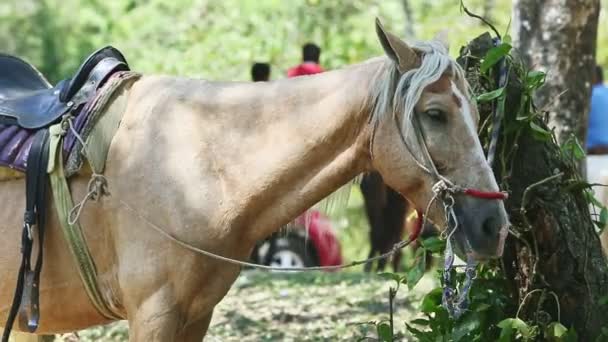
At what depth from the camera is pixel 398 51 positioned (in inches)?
156

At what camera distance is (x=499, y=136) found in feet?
15.1

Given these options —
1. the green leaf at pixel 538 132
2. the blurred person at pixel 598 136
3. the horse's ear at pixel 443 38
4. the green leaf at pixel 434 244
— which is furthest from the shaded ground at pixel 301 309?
the horse's ear at pixel 443 38

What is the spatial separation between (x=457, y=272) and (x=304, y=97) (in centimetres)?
109

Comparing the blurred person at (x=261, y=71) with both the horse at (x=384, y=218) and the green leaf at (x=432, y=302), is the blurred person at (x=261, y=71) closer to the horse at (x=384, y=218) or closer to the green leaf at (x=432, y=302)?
the horse at (x=384, y=218)

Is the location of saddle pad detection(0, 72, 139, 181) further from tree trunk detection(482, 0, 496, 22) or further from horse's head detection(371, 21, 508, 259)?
tree trunk detection(482, 0, 496, 22)

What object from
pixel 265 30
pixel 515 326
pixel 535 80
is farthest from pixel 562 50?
pixel 265 30

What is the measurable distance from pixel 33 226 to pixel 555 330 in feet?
6.51

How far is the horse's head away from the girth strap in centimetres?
124

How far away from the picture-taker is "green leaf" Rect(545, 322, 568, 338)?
4.52m

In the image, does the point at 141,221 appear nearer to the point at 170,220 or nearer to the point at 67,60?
the point at 170,220

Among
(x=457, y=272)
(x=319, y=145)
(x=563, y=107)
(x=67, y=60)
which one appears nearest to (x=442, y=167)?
(x=319, y=145)

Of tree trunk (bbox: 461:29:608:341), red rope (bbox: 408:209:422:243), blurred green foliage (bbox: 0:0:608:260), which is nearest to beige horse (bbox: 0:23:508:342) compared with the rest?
red rope (bbox: 408:209:422:243)

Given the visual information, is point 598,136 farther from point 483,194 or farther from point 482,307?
point 483,194

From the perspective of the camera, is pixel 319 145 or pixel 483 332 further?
pixel 483 332
